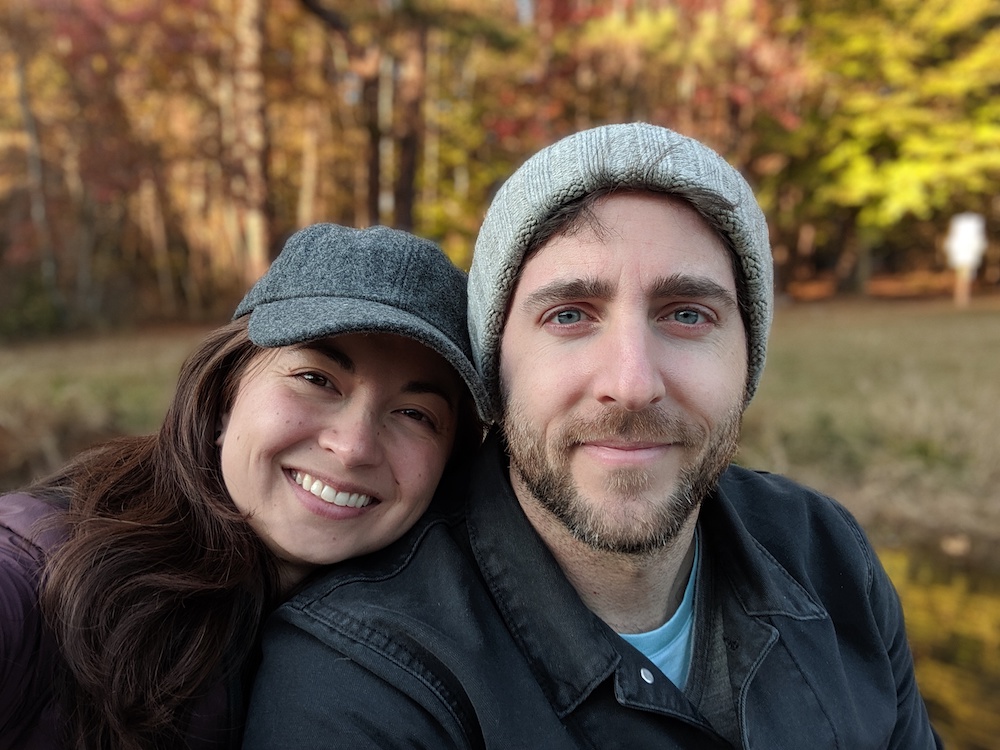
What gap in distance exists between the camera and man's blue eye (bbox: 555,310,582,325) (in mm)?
1903

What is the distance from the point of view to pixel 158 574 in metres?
1.83

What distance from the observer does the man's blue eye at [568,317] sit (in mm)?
1903

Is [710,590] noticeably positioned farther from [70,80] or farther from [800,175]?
[800,175]

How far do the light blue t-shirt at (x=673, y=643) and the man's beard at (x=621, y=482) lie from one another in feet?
0.79

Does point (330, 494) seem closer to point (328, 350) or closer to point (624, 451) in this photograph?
point (328, 350)

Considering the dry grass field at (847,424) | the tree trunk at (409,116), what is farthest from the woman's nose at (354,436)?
the tree trunk at (409,116)

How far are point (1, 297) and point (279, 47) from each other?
7.90 meters

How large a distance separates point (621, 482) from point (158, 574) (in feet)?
3.23

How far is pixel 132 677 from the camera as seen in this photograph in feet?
5.58

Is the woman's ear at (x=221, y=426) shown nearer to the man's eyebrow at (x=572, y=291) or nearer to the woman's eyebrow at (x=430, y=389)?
the woman's eyebrow at (x=430, y=389)

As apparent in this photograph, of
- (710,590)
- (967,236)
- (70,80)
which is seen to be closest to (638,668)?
(710,590)

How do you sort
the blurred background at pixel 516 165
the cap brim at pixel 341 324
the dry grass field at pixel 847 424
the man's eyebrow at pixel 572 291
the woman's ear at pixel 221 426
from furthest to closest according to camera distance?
1. the blurred background at pixel 516 165
2. the dry grass field at pixel 847 424
3. the woman's ear at pixel 221 426
4. the man's eyebrow at pixel 572 291
5. the cap brim at pixel 341 324

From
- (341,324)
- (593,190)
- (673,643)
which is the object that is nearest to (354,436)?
(341,324)

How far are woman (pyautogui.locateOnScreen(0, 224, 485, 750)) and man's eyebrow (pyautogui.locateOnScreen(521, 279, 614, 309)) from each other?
223mm
